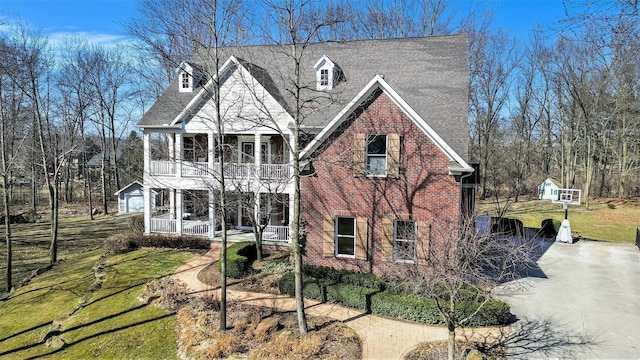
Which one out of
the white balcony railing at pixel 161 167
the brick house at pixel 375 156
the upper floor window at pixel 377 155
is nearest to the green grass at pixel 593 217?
the brick house at pixel 375 156

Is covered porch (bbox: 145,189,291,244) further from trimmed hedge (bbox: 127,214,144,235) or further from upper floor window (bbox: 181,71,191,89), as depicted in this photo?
upper floor window (bbox: 181,71,191,89)

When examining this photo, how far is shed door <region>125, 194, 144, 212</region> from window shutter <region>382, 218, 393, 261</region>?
27.6 metres

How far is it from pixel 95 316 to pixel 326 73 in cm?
1457

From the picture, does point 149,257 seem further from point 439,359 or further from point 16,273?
point 439,359

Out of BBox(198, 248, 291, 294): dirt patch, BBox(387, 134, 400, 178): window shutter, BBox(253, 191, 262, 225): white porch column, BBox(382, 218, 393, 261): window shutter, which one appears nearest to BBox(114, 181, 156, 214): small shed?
BBox(253, 191, 262, 225): white porch column

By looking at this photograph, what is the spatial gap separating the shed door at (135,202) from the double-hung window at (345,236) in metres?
25.9

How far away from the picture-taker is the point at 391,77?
64.8ft

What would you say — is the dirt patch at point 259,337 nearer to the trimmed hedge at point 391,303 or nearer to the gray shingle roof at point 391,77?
the trimmed hedge at point 391,303

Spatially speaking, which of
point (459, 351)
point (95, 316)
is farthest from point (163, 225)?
point (459, 351)

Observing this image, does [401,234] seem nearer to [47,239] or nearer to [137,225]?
[137,225]

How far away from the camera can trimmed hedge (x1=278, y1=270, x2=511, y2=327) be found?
443 inches

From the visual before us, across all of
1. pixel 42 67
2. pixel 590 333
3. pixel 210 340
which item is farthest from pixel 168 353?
pixel 42 67

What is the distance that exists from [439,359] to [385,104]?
8644 millimetres

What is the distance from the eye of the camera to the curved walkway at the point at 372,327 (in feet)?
33.8
